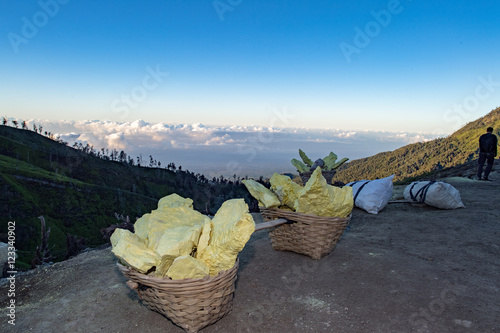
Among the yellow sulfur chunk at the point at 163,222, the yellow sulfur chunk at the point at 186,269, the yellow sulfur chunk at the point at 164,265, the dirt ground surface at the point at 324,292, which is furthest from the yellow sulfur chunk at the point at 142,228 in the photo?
the dirt ground surface at the point at 324,292

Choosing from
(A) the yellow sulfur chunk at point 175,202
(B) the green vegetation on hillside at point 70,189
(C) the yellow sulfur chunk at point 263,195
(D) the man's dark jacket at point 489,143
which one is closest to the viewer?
(A) the yellow sulfur chunk at point 175,202

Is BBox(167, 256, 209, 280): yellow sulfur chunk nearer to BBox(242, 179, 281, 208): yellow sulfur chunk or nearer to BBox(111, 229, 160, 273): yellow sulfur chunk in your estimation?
BBox(111, 229, 160, 273): yellow sulfur chunk

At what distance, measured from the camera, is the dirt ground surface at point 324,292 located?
2.72 metres

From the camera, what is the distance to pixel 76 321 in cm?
287

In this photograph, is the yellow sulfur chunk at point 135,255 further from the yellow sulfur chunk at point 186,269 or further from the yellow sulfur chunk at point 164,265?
the yellow sulfur chunk at point 186,269

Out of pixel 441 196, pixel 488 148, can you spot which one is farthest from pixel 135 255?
pixel 488 148

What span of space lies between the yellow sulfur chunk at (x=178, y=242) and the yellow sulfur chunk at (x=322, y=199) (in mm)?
1694

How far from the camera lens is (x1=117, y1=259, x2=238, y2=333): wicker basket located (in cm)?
236

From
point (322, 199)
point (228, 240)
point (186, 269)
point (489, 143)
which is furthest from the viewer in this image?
point (489, 143)

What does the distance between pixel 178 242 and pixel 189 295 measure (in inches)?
17.1

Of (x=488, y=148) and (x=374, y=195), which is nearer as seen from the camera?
(x=374, y=195)

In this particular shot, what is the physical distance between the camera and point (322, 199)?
3.81 metres

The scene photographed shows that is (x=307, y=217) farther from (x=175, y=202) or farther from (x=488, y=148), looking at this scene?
(x=488, y=148)

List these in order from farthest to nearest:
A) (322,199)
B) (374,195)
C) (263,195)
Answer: (374,195), (263,195), (322,199)
